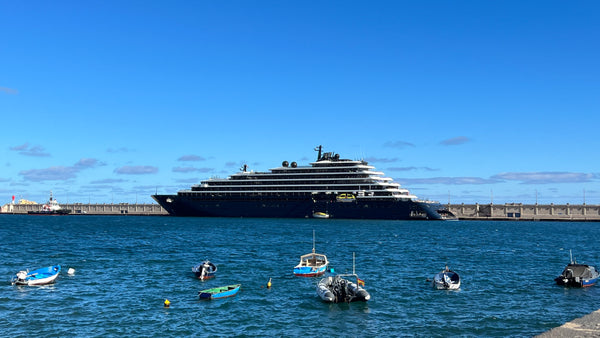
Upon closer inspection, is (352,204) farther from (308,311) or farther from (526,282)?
(308,311)

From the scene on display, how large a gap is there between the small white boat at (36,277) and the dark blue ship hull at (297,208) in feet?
304

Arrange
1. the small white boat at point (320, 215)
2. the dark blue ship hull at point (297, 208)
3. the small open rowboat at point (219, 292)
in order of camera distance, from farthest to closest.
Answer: the small white boat at point (320, 215) < the dark blue ship hull at point (297, 208) < the small open rowboat at point (219, 292)

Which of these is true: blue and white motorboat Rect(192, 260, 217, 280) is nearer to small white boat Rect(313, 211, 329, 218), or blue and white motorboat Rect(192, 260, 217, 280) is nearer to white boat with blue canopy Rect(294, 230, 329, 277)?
white boat with blue canopy Rect(294, 230, 329, 277)

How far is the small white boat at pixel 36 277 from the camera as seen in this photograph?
37500mm

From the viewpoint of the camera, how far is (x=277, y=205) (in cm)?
13400

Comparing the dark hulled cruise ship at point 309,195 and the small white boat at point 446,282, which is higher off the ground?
the dark hulled cruise ship at point 309,195

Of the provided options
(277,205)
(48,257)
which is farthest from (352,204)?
(48,257)

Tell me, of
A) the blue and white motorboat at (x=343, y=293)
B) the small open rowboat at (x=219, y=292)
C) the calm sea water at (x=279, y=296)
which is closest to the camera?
the calm sea water at (x=279, y=296)

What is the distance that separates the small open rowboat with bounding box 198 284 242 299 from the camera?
33500 mm

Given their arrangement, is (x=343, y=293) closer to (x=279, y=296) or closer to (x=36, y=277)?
(x=279, y=296)

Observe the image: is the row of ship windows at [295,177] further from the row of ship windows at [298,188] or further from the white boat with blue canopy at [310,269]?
the white boat with blue canopy at [310,269]

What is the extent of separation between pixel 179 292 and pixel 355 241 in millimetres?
42395

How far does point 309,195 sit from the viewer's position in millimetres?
131625

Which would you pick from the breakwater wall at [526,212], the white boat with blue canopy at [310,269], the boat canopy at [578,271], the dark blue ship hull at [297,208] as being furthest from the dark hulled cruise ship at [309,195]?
the boat canopy at [578,271]
